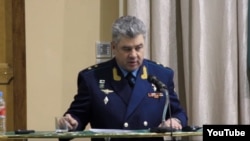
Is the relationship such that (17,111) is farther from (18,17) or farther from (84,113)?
(84,113)

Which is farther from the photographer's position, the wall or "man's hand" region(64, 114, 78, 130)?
the wall

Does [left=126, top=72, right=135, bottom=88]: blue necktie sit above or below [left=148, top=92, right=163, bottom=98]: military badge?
above

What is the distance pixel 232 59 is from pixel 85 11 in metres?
0.88

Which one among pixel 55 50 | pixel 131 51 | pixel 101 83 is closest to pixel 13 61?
pixel 55 50

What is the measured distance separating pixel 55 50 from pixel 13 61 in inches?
10.1

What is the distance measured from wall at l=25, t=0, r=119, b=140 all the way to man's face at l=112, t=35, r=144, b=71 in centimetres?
80

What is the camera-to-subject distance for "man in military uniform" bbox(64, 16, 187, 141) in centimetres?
205

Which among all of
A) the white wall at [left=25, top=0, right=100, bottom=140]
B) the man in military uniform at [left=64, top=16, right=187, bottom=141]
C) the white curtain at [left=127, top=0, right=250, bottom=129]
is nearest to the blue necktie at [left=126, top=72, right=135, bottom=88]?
the man in military uniform at [left=64, top=16, right=187, bottom=141]

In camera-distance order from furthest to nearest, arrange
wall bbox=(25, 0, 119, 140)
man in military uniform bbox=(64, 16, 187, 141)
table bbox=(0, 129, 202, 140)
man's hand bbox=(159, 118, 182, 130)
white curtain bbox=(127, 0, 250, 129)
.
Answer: wall bbox=(25, 0, 119, 140) → white curtain bbox=(127, 0, 250, 129) → man in military uniform bbox=(64, 16, 187, 141) → man's hand bbox=(159, 118, 182, 130) → table bbox=(0, 129, 202, 140)

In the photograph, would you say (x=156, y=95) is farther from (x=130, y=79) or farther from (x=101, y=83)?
(x=101, y=83)

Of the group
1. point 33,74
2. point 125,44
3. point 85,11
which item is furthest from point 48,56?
point 125,44

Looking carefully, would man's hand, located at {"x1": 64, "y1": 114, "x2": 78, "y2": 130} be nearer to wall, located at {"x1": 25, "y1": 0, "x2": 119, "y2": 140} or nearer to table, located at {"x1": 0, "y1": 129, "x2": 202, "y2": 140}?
table, located at {"x1": 0, "y1": 129, "x2": 202, "y2": 140}

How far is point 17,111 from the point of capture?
2850 mm

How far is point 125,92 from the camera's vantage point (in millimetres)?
2104
